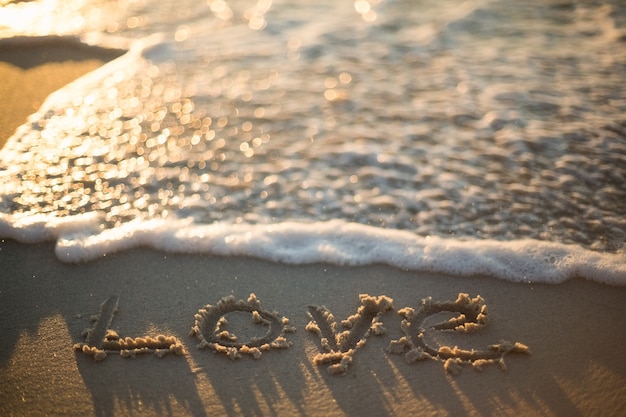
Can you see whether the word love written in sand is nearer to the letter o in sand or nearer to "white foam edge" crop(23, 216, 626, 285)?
the letter o in sand

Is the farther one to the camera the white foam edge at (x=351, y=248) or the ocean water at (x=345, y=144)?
the ocean water at (x=345, y=144)

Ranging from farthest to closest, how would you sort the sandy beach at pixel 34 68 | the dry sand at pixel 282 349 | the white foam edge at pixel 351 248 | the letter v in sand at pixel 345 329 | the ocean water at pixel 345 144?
1. the sandy beach at pixel 34 68
2. the ocean water at pixel 345 144
3. the white foam edge at pixel 351 248
4. the letter v in sand at pixel 345 329
5. the dry sand at pixel 282 349

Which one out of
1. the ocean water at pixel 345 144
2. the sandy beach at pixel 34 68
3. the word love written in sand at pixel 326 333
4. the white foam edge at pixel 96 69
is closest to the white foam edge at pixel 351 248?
the ocean water at pixel 345 144

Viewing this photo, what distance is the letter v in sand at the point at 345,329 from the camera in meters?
2.24

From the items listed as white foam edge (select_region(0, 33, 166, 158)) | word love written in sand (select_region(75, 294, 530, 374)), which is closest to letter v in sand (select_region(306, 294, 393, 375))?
word love written in sand (select_region(75, 294, 530, 374))

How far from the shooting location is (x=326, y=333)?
236cm

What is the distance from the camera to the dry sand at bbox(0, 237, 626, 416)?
6.87 ft

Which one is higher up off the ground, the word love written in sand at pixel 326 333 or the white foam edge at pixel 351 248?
the white foam edge at pixel 351 248

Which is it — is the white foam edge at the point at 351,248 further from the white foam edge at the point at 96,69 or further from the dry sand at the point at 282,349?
the white foam edge at the point at 96,69

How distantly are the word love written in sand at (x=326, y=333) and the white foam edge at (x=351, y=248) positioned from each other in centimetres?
23

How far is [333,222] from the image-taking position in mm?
2898

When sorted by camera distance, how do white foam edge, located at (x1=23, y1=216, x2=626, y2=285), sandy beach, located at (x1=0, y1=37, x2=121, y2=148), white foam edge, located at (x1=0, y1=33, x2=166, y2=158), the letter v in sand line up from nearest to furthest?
the letter v in sand
white foam edge, located at (x1=23, y1=216, x2=626, y2=285)
white foam edge, located at (x1=0, y1=33, x2=166, y2=158)
sandy beach, located at (x1=0, y1=37, x2=121, y2=148)

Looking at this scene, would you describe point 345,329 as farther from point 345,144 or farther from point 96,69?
point 96,69

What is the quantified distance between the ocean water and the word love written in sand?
0.27m
